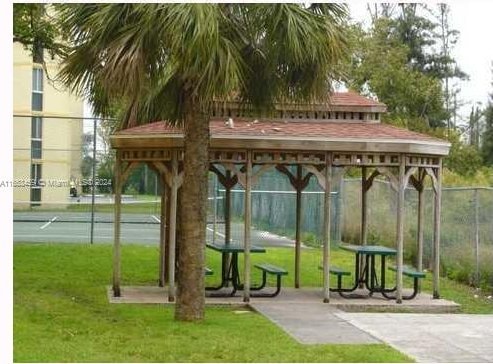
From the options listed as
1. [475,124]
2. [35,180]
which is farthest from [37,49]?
[475,124]

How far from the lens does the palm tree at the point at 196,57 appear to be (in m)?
10.6

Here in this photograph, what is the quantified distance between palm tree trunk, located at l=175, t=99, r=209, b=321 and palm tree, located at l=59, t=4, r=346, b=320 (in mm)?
13

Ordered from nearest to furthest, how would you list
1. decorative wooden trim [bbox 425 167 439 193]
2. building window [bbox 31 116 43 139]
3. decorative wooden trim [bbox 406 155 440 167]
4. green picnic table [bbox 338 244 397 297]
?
1. decorative wooden trim [bbox 406 155 440 167]
2. green picnic table [bbox 338 244 397 297]
3. decorative wooden trim [bbox 425 167 439 193]
4. building window [bbox 31 116 43 139]

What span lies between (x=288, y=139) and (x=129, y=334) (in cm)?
454

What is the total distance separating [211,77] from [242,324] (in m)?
3.50

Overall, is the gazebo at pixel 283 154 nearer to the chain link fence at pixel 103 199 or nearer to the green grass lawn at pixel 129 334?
the green grass lawn at pixel 129 334

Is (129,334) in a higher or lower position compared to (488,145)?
lower

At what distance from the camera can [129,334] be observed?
35.8ft

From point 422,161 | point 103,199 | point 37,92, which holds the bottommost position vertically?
point 103,199

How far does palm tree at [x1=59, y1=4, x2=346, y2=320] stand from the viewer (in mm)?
10602

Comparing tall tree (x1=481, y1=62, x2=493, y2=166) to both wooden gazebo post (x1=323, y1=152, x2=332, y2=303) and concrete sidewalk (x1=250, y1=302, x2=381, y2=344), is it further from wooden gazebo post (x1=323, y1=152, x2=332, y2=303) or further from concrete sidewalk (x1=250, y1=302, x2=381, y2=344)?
concrete sidewalk (x1=250, y1=302, x2=381, y2=344)

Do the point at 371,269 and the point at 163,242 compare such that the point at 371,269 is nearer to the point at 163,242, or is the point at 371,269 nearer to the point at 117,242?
the point at 163,242

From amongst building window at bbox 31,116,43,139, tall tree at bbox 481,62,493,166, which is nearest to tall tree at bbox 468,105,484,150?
tall tree at bbox 481,62,493,166

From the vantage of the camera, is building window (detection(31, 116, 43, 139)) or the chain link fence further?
building window (detection(31, 116, 43, 139))
